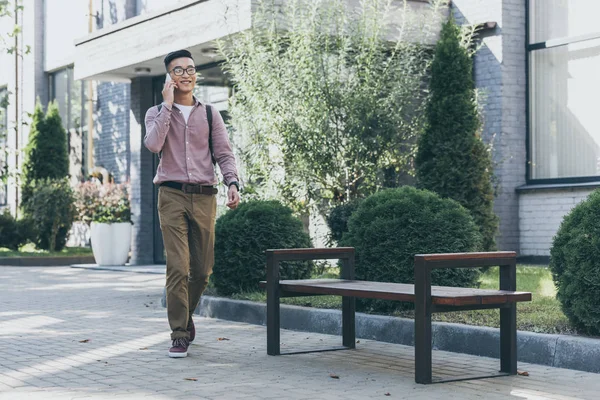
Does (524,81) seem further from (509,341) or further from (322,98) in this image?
(509,341)

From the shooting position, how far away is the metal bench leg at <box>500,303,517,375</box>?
6277mm

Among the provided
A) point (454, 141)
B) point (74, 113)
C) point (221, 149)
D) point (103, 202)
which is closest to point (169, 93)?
point (221, 149)

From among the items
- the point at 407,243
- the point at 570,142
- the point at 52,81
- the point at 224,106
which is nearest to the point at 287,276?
the point at 407,243

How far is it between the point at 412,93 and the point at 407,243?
5497 millimetres

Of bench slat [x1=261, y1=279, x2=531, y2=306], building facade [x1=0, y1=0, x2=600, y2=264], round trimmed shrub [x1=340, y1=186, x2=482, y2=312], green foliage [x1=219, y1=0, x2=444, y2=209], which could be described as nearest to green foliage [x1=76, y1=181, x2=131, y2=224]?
building facade [x1=0, y1=0, x2=600, y2=264]

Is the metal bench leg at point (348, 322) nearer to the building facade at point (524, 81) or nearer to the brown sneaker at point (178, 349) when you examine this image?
the brown sneaker at point (178, 349)

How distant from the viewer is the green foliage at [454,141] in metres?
13.2

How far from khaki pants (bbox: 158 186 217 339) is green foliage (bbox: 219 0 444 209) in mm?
5625

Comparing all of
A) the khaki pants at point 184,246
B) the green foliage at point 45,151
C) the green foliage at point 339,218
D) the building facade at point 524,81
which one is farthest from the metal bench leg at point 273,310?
the green foliage at point 45,151

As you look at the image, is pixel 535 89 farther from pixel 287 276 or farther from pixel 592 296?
pixel 592 296

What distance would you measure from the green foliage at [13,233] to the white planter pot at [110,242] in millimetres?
3832

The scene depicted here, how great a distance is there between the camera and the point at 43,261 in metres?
19.8

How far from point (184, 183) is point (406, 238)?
2040 millimetres

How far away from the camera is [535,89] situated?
48.2 feet
